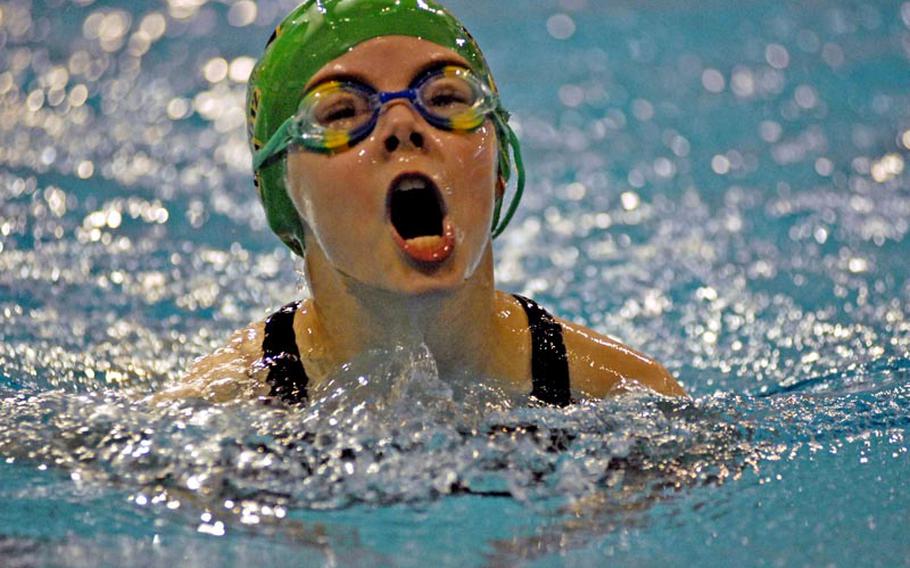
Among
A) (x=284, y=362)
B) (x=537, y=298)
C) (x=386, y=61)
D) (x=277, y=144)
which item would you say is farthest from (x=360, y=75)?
(x=537, y=298)

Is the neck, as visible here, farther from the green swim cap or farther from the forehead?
the forehead

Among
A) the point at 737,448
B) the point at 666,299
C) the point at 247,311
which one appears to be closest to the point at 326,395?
the point at 737,448

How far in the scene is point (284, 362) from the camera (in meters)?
2.30

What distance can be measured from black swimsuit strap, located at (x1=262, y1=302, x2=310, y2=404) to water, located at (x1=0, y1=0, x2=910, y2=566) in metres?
0.08

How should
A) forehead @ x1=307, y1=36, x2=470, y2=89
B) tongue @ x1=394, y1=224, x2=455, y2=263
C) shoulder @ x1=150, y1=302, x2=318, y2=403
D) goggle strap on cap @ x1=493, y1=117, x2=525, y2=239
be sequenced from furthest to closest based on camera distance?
shoulder @ x1=150, y1=302, x2=318, y2=403 < goggle strap on cap @ x1=493, y1=117, x2=525, y2=239 < forehead @ x1=307, y1=36, x2=470, y2=89 < tongue @ x1=394, y1=224, x2=455, y2=263

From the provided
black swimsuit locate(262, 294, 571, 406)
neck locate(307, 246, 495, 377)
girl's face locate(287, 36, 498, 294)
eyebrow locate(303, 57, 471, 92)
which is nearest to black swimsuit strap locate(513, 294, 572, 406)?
black swimsuit locate(262, 294, 571, 406)

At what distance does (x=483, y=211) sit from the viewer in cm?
202

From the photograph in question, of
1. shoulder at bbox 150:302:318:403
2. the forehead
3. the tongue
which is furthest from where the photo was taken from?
shoulder at bbox 150:302:318:403

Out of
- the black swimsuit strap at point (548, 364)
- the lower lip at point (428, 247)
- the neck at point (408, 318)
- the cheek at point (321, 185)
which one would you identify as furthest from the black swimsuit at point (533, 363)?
the lower lip at point (428, 247)

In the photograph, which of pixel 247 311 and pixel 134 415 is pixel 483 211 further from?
pixel 247 311

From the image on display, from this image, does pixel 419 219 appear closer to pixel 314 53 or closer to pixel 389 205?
pixel 389 205

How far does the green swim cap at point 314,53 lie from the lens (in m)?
2.12

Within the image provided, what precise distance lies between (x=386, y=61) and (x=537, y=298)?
191 centimetres

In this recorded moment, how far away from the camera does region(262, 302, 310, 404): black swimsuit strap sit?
7.42 feet
